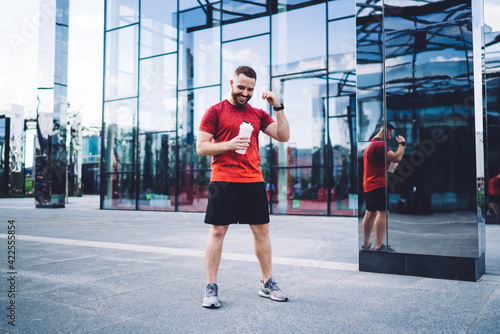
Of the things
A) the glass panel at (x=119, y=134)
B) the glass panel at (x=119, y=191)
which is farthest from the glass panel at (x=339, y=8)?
the glass panel at (x=119, y=191)

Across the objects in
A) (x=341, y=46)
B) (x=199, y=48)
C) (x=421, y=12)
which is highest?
(x=199, y=48)

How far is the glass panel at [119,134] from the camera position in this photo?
17.3 m

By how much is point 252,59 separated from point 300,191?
198 inches

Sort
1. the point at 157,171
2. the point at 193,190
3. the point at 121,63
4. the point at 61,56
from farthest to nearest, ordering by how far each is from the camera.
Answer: the point at 61,56 → the point at 121,63 → the point at 157,171 → the point at 193,190

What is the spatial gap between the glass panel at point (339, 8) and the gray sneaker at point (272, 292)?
11.8 m

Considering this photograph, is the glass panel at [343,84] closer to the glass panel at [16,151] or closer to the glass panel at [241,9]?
the glass panel at [241,9]

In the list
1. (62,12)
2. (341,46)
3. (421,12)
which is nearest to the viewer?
(421,12)

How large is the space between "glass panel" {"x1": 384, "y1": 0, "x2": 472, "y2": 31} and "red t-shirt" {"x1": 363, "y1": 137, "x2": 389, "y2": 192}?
120 centimetres

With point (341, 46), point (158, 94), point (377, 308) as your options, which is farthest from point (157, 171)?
point (377, 308)

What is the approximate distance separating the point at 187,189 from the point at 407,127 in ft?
41.4

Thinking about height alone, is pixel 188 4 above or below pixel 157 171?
above

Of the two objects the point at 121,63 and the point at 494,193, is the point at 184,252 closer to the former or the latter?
the point at 494,193

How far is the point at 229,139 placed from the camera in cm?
321

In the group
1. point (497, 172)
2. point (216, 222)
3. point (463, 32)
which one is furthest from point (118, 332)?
point (497, 172)
